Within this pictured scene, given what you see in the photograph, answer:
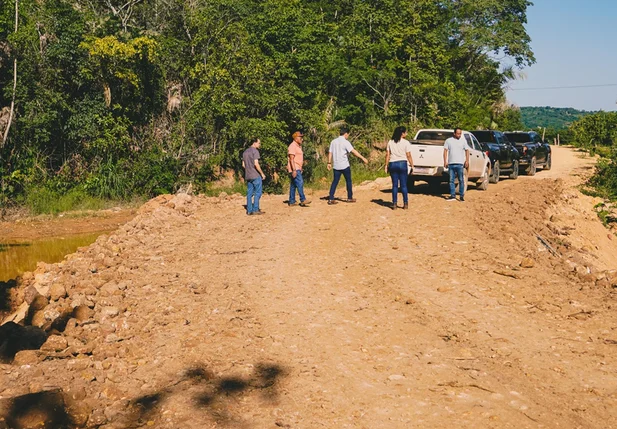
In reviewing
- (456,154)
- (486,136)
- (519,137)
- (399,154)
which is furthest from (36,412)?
(519,137)

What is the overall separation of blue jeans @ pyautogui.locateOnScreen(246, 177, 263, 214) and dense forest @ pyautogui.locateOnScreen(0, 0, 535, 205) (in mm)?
9157

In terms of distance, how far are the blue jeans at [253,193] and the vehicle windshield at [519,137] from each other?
52.8 feet

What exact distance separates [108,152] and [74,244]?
702 centimetres

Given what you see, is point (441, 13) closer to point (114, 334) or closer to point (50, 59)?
point (50, 59)

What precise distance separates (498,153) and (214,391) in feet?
63.7

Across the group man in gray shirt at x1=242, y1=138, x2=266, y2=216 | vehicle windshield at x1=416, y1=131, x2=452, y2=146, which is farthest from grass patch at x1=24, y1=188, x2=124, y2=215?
vehicle windshield at x1=416, y1=131, x2=452, y2=146

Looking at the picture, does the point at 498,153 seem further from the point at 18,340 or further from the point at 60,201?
the point at 18,340

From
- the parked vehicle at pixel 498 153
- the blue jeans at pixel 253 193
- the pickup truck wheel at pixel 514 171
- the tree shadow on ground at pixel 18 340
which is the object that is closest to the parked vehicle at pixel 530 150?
the pickup truck wheel at pixel 514 171

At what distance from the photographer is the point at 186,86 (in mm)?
26812

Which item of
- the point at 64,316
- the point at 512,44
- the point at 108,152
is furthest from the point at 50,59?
the point at 512,44

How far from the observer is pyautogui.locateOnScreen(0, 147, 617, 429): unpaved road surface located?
6234 millimetres

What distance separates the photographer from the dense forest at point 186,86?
75.8ft

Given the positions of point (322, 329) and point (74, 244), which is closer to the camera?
point (322, 329)

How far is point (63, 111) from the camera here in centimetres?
2386
